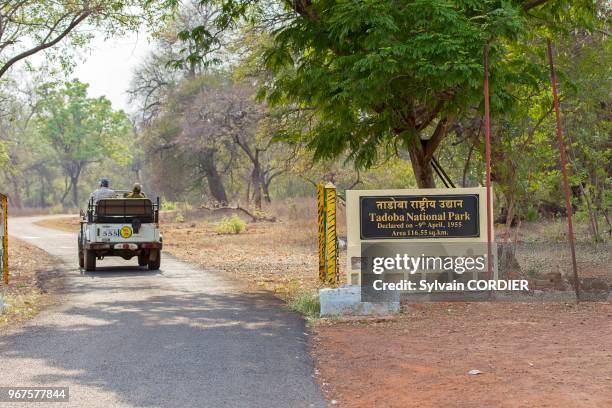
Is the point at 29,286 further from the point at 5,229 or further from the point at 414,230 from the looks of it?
the point at 414,230

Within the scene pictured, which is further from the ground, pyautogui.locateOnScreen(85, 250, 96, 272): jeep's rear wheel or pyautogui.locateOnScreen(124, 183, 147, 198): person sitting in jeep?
pyautogui.locateOnScreen(124, 183, 147, 198): person sitting in jeep

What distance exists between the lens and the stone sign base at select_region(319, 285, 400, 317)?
12.4 metres

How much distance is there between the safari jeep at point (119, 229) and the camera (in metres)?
20.0

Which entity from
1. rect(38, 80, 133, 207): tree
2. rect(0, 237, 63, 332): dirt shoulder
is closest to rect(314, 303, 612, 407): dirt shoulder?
rect(0, 237, 63, 332): dirt shoulder

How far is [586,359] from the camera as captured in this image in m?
9.22

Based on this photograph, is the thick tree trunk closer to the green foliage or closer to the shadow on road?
the green foliage

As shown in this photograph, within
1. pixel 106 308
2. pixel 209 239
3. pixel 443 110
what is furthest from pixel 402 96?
pixel 209 239

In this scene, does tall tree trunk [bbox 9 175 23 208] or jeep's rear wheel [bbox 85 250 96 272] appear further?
tall tree trunk [bbox 9 175 23 208]

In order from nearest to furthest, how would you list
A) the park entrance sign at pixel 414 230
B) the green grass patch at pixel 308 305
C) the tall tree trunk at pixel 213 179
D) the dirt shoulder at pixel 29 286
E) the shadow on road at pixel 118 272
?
1. the green grass patch at pixel 308 305
2. the dirt shoulder at pixel 29 286
3. the park entrance sign at pixel 414 230
4. the shadow on road at pixel 118 272
5. the tall tree trunk at pixel 213 179

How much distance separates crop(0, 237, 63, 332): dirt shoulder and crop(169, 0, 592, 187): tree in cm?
552

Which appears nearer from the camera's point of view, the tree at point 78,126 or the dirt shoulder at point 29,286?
the dirt shoulder at point 29,286

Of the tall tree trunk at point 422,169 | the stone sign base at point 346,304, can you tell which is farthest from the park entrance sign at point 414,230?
the tall tree trunk at point 422,169

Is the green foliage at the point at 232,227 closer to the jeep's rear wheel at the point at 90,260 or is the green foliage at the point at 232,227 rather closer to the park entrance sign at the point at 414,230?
the jeep's rear wheel at the point at 90,260

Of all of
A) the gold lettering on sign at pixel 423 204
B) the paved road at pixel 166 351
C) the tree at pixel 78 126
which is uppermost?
the tree at pixel 78 126
